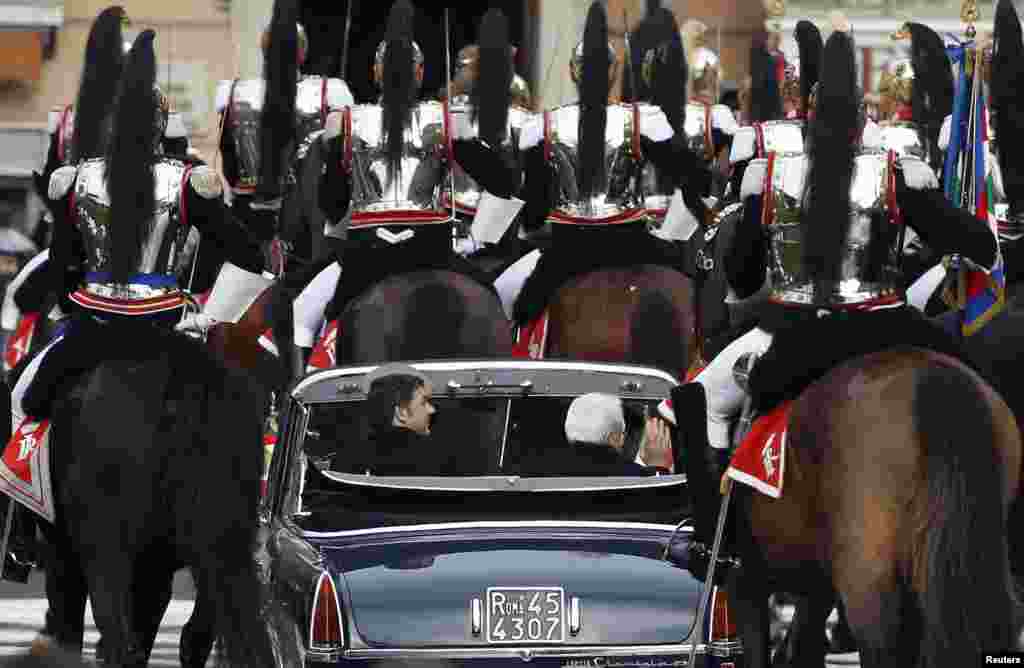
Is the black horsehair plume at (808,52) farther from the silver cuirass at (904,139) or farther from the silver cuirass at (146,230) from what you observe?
the silver cuirass at (146,230)

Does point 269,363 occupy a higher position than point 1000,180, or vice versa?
point 1000,180

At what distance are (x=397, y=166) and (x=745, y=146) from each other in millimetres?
1658

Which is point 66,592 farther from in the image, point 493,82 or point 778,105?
point 778,105

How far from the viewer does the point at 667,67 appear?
1545 cm

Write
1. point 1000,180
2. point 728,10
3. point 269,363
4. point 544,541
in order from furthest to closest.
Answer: point 728,10, point 269,363, point 1000,180, point 544,541

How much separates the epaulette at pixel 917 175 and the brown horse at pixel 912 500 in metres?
0.85

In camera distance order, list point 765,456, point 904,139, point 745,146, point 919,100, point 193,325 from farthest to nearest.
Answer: point 904,139 < point 919,100 < point 745,146 < point 193,325 < point 765,456

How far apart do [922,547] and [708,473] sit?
1206 millimetres

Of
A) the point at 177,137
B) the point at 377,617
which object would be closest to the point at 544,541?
the point at 377,617

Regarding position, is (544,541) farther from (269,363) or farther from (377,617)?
(269,363)

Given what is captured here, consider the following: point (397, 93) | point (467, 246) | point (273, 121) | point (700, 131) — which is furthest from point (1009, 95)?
point (467, 246)

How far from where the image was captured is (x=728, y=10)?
2556 cm

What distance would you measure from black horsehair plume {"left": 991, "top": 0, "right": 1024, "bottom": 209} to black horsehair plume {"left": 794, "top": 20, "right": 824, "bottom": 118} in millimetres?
751

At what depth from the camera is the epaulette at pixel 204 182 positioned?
10695 mm
